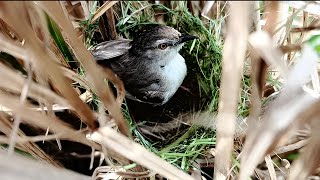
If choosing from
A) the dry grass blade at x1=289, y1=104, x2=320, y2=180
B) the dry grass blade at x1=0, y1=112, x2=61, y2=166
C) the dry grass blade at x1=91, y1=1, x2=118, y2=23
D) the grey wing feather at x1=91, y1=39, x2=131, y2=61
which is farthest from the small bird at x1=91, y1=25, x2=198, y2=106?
the dry grass blade at x1=289, y1=104, x2=320, y2=180

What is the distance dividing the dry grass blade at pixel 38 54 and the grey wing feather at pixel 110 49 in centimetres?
56

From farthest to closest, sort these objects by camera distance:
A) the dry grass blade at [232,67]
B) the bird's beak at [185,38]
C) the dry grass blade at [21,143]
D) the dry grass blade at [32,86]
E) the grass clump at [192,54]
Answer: the bird's beak at [185,38] < the grass clump at [192,54] < the dry grass blade at [21,143] < the dry grass blade at [32,86] < the dry grass blade at [232,67]

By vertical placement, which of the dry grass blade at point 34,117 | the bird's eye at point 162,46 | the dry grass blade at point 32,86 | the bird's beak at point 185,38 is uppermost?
the dry grass blade at point 32,86

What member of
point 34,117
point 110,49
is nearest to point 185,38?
point 110,49

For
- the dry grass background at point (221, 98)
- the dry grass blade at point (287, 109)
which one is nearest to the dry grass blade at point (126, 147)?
the dry grass background at point (221, 98)

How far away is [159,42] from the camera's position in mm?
1656

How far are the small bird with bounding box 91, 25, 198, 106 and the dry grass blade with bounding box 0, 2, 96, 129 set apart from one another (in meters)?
0.57

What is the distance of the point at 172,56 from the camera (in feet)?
5.57

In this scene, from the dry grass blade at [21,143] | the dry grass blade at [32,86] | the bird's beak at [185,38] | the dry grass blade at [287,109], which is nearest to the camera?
the dry grass blade at [287,109]

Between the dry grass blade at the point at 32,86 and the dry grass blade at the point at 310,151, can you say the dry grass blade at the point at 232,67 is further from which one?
the dry grass blade at the point at 32,86

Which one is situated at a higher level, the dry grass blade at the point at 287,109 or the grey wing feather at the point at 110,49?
the dry grass blade at the point at 287,109

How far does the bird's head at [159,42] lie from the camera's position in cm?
164

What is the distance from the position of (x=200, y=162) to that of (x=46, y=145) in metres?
0.55

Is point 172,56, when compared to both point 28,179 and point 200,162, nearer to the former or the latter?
point 200,162
